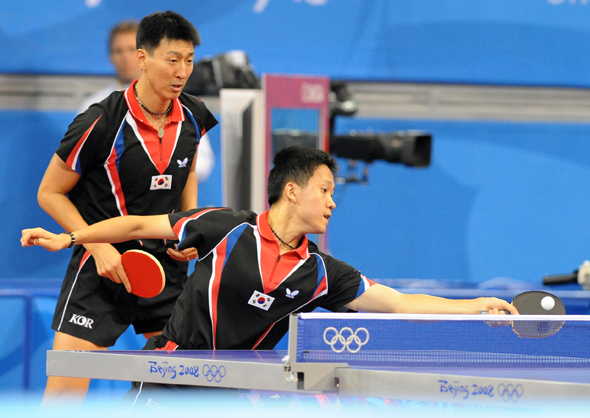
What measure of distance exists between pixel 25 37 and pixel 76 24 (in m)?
0.42

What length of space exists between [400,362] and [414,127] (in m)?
5.07

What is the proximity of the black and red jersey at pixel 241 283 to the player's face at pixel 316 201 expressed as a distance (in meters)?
0.11

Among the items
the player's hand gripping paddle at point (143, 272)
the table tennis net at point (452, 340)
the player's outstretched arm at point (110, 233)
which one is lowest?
the table tennis net at point (452, 340)

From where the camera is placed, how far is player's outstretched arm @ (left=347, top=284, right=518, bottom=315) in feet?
8.80

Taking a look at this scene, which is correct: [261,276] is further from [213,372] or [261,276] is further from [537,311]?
[537,311]

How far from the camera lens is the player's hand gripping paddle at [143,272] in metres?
2.84

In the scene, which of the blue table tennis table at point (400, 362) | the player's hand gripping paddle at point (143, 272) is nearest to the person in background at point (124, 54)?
the player's hand gripping paddle at point (143, 272)

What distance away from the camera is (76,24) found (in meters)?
6.58

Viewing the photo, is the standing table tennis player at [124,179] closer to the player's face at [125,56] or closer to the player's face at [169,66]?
the player's face at [169,66]

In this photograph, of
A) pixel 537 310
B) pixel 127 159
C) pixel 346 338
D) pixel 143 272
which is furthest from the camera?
pixel 127 159

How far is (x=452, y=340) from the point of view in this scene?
2379 mm

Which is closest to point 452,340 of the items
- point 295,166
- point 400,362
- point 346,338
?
point 400,362

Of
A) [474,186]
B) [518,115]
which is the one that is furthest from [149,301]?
[518,115]

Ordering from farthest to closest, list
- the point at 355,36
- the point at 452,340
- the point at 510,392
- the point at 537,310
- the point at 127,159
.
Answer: the point at 355,36
the point at 127,159
the point at 537,310
the point at 452,340
the point at 510,392
